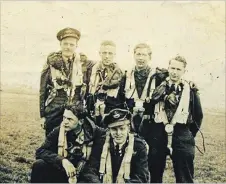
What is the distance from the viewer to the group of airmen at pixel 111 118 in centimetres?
603

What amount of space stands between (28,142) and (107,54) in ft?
4.36

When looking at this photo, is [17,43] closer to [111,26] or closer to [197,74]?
[111,26]

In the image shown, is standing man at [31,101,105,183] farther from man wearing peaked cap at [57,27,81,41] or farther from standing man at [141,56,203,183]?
man wearing peaked cap at [57,27,81,41]

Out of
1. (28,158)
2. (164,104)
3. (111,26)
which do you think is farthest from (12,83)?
(164,104)

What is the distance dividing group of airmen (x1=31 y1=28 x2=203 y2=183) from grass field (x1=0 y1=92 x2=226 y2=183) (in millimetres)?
131

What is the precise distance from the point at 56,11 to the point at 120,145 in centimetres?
170

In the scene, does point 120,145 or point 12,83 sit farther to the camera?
point 12,83

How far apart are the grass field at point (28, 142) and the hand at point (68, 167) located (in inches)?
16.4

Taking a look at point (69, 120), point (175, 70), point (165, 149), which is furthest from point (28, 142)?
point (175, 70)

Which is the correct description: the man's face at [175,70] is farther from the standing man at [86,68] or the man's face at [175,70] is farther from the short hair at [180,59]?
the standing man at [86,68]

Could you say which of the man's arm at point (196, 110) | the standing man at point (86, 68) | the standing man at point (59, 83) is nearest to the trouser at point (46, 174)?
the standing man at point (59, 83)

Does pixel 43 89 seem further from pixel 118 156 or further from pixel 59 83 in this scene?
pixel 118 156

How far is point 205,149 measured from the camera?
21.0 ft

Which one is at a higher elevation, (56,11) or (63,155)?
(56,11)
